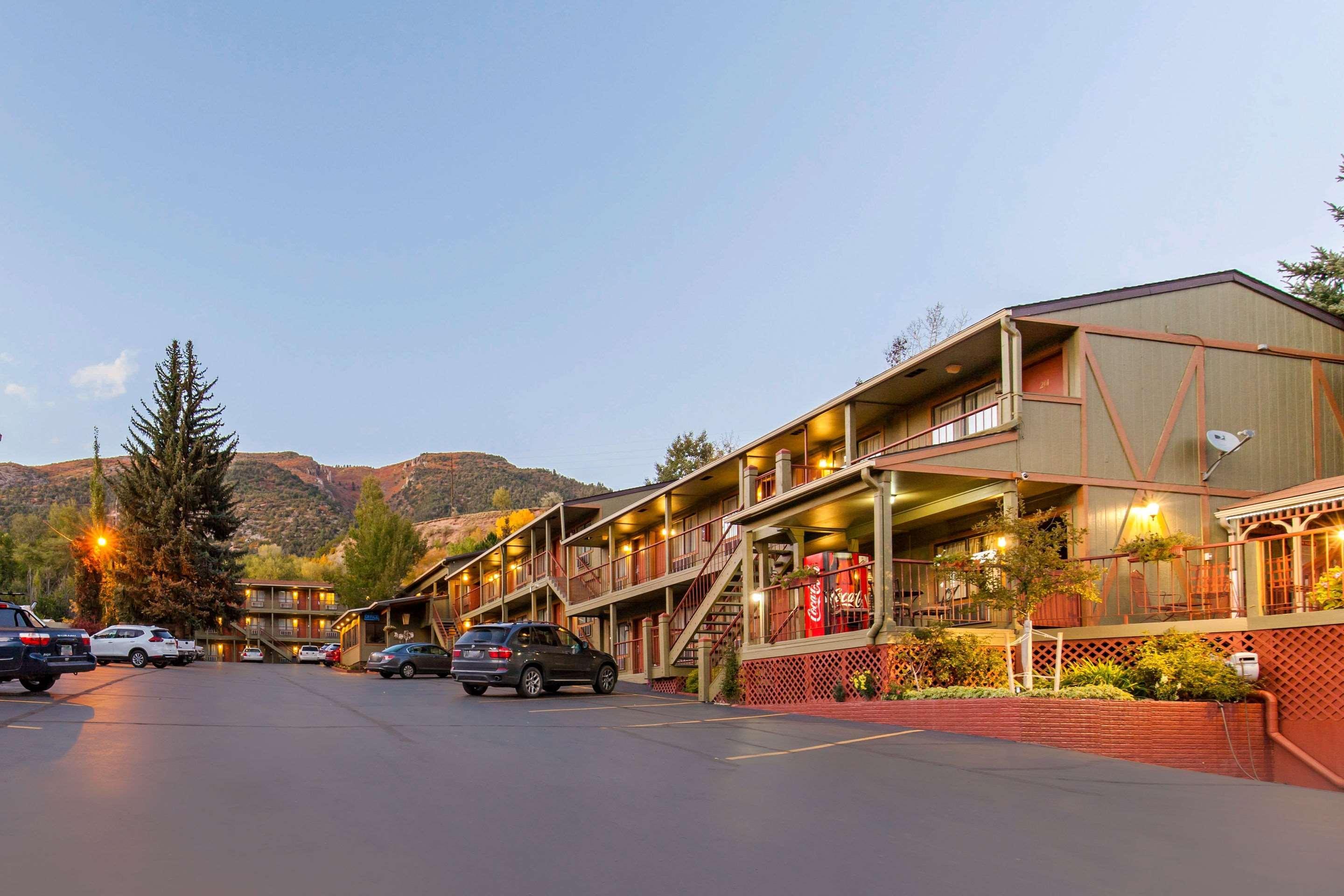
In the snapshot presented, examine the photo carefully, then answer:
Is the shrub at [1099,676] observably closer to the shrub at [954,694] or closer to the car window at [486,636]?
the shrub at [954,694]

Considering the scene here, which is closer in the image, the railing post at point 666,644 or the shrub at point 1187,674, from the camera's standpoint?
the shrub at point 1187,674

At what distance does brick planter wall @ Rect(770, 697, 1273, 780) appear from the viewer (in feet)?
45.8

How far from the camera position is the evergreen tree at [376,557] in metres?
70.8

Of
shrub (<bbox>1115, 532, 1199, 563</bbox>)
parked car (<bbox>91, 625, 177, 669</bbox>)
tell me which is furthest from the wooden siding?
parked car (<bbox>91, 625, 177, 669</bbox>)

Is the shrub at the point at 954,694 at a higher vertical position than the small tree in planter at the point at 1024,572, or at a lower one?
lower

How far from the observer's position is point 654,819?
9.04m

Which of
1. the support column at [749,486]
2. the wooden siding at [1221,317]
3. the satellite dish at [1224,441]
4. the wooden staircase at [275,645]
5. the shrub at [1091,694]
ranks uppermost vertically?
the wooden siding at [1221,317]

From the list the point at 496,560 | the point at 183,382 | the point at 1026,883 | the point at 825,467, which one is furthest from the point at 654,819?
the point at 183,382

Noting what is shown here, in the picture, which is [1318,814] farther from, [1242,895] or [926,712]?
[926,712]

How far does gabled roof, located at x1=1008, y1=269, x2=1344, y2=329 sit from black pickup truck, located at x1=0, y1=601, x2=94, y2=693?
18.3 metres

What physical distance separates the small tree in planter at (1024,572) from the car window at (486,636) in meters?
11.6

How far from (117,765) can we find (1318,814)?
11093 mm

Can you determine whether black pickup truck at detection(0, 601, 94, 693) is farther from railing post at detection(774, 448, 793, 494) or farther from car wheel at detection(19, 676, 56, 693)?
railing post at detection(774, 448, 793, 494)

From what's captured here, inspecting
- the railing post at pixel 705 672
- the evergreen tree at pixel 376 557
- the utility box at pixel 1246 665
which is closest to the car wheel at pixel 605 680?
the railing post at pixel 705 672
